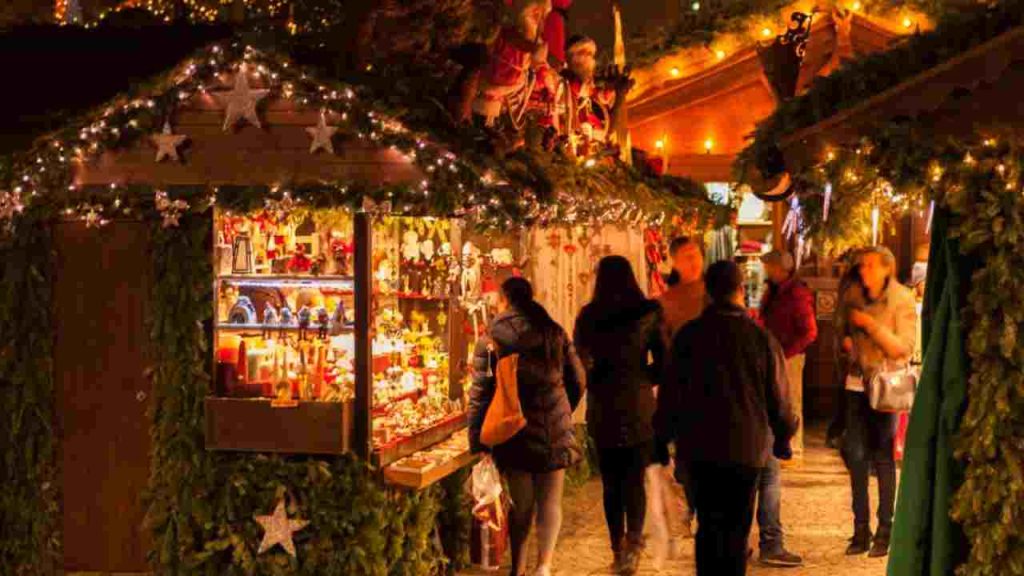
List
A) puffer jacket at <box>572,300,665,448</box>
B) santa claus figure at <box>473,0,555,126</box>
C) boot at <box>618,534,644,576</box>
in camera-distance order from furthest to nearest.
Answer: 1. santa claus figure at <box>473,0,555,126</box>
2. boot at <box>618,534,644,576</box>
3. puffer jacket at <box>572,300,665,448</box>

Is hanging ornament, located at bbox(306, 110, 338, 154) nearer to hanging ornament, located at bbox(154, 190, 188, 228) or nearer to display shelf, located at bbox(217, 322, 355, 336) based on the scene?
hanging ornament, located at bbox(154, 190, 188, 228)

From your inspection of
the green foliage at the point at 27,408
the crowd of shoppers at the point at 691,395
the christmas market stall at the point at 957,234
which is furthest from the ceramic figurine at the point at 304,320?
the christmas market stall at the point at 957,234

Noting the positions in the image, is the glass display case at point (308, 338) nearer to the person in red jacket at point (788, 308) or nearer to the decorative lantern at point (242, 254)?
the decorative lantern at point (242, 254)

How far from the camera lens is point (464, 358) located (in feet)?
31.6

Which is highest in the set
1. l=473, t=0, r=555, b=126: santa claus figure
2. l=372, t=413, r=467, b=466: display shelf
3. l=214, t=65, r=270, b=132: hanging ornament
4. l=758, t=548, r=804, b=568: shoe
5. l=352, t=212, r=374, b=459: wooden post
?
l=473, t=0, r=555, b=126: santa claus figure

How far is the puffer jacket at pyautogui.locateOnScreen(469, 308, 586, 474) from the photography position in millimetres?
7641

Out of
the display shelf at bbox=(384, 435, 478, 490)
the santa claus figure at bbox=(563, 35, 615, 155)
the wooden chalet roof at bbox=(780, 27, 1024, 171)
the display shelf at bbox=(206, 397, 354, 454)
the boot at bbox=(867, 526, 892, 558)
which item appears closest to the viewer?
the wooden chalet roof at bbox=(780, 27, 1024, 171)

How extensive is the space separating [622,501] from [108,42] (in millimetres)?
5325

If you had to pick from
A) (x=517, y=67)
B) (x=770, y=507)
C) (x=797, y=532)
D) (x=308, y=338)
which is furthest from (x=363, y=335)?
(x=797, y=532)

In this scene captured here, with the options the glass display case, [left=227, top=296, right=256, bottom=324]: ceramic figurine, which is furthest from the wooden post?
[left=227, top=296, right=256, bottom=324]: ceramic figurine

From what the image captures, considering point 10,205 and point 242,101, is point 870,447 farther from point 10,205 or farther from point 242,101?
point 10,205

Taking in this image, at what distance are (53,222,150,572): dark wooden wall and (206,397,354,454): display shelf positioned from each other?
797 millimetres

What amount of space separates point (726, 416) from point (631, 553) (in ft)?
6.64

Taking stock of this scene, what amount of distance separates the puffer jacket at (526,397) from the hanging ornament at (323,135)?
4.69 ft
